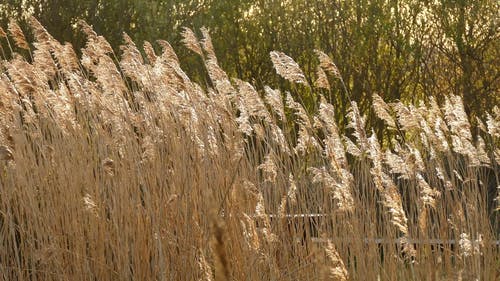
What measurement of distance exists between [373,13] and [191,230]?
6.20 m

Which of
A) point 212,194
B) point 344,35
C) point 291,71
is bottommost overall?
point 212,194

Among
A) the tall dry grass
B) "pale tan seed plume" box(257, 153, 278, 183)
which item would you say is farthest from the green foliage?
"pale tan seed plume" box(257, 153, 278, 183)

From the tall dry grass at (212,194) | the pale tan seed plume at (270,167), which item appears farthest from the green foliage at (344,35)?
the pale tan seed plume at (270,167)

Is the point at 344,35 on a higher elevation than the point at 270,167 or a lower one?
higher

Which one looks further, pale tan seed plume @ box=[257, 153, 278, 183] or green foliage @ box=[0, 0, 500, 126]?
green foliage @ box=[0, 0, 500, 126]

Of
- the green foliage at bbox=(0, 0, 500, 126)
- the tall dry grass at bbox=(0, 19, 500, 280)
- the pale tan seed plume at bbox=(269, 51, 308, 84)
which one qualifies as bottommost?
the tall dry grass at bbox=(0, 19, 500, 280)

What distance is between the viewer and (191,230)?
4.21 meters

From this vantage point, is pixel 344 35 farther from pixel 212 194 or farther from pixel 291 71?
pixel 212 194

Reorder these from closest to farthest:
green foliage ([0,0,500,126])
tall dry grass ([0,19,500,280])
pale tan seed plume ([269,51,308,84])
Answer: tall dry grass ([0,19,500,280])
pale tan seed plume ([269,51,308,84])
green foliage ([0,0,500,126])

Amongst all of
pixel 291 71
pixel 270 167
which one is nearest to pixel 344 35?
pixel 291 71

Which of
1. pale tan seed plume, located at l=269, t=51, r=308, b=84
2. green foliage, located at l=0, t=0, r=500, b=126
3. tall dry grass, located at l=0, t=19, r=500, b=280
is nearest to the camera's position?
tall dry grass, located at l=0, t=19, r=500, b=280

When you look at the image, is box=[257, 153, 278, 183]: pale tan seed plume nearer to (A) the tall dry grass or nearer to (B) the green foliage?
(A) the tall dry grass

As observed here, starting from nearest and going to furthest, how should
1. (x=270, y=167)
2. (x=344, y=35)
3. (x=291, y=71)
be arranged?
(x=270, y=167) < (x=291, y=71) < (x=344, y=35)

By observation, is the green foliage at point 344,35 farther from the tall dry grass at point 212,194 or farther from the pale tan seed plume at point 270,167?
the pale tan seed plume at point 270,167
